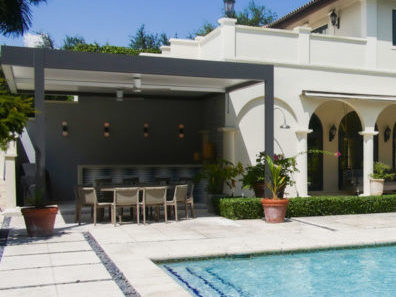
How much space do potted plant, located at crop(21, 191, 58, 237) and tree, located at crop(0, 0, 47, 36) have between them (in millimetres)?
14416

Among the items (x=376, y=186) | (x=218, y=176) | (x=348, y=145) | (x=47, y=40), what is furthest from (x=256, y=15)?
(x=218, y=176)

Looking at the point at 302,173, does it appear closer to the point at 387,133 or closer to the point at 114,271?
the point at 387,133

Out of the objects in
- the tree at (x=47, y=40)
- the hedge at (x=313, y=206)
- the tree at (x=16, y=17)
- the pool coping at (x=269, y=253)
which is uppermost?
the tree at (x=47, y=40)

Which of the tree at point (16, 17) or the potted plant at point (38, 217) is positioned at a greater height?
the tree at point (16, 17)

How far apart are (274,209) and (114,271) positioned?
5326mm

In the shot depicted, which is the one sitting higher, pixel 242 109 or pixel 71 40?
pixel 71 40

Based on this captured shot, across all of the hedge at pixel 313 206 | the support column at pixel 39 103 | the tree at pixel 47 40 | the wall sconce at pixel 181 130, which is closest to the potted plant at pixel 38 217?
the support column at pixel 39 103

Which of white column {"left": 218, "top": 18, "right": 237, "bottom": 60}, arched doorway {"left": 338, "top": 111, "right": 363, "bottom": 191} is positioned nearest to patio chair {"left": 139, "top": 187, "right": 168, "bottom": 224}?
white column {"left": 218, "top": 18, "right": 237, "bottom": 60}

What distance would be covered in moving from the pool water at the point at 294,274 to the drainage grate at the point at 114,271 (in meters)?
0.81

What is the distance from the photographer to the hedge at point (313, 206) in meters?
11.8

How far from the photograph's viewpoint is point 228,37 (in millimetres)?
13852

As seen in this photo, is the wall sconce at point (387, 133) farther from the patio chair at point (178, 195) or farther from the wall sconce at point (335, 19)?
the patio chair at point (178, 195)

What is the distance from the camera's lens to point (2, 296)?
5.61 m

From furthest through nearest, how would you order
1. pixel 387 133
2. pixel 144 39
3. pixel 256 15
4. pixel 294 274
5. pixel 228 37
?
pixel 256 15
pixel 144 39
pixel 387 133
pixel 228 37
pixel 294 274
